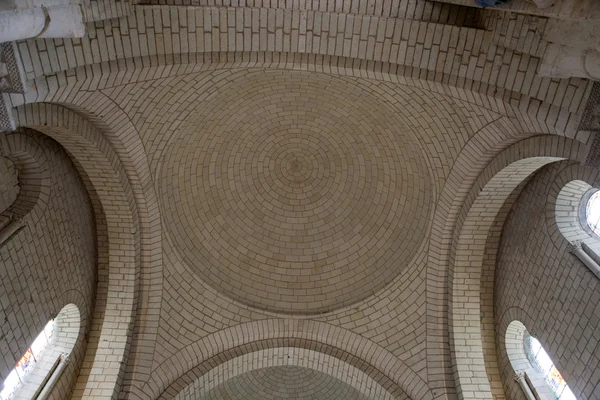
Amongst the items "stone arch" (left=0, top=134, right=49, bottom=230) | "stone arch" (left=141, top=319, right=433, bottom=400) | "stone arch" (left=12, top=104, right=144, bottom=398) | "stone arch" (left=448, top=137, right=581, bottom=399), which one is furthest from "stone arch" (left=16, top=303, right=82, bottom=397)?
"stone arch" (left=448, top=137, right=581, bottom=399)

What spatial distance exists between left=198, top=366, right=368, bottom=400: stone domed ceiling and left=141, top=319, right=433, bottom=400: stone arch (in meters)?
3.07

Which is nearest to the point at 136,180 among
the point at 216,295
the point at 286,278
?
the point at 216,295

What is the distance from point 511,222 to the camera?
8.56 m

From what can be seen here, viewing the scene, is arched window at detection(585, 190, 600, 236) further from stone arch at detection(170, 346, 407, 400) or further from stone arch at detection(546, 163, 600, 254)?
stone arch at detection(170, 346, 407, 400)

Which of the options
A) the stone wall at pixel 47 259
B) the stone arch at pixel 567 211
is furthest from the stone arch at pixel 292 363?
the stone arch at pixel 567 211

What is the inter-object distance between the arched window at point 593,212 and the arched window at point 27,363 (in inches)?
336

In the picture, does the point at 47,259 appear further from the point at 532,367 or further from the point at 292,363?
the point at 532,367

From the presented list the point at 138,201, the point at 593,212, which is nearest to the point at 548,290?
the point at 593,212

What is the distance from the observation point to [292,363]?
31.4ft

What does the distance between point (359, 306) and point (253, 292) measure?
2125 mm

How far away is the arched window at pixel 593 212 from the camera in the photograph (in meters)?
7.18

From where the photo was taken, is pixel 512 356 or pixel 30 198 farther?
pixel 512 356

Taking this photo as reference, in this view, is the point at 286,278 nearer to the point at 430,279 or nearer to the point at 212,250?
the point at 212,250

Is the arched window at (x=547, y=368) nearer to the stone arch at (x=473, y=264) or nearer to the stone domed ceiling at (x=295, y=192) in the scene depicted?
the stone arch at (x=473, y=264)
